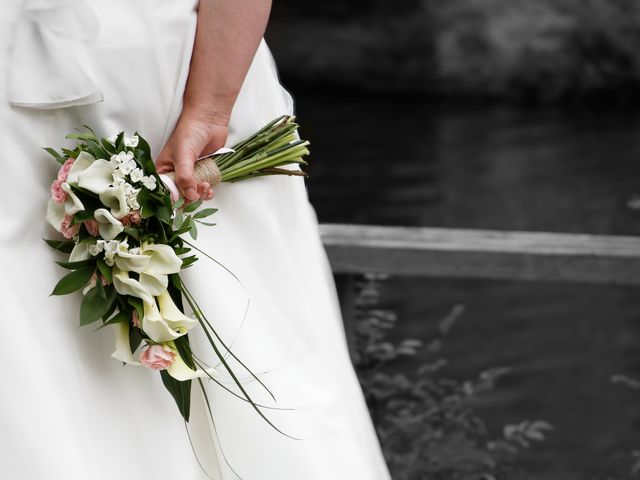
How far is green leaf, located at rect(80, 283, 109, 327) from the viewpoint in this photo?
Answer: 1.39 m

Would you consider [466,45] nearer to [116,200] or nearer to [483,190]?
[483,190]

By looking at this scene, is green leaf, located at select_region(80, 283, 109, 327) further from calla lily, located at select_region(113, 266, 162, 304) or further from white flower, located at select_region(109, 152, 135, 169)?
white flower, located at select_region(109, 152, 135, 169)

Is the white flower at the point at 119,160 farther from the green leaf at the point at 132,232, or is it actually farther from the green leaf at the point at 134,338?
the green leaf at the point at 134,338

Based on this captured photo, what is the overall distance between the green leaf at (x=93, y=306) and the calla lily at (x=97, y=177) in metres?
0.13

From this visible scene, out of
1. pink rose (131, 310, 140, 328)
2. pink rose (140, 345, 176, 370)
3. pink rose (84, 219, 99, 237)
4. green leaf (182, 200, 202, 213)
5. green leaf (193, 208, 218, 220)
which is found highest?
pink rose (84, 219, 99, 237)

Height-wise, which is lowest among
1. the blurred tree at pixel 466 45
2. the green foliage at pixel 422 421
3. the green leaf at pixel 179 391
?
the blurred tree at pixel 466 45

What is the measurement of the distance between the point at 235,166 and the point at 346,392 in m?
0.40

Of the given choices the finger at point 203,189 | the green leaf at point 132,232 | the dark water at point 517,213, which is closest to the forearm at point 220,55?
the finger at point 203,189

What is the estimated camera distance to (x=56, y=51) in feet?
4.68

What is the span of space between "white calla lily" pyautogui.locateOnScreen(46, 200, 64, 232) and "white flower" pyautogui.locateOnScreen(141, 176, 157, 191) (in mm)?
113

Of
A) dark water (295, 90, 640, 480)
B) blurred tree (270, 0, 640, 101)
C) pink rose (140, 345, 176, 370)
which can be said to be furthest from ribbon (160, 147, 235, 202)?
blurred tree (270, 0, 640, 101)

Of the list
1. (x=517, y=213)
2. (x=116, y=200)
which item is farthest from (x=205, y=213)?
(x=517, y=213)

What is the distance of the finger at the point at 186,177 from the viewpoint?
1.47 metres

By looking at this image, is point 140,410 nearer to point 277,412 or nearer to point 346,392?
point 277,412
